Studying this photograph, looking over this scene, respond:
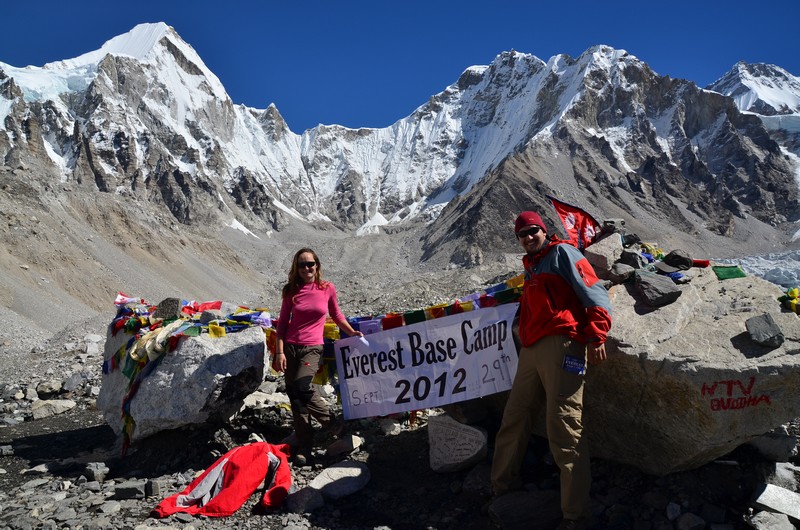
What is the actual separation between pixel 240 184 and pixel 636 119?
88980mm

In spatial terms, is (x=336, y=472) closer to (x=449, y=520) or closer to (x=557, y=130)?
(x=449, y=520)

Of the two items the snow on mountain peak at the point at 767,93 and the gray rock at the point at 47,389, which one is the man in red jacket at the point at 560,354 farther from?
the snow on mountain peak at the point at 767,93

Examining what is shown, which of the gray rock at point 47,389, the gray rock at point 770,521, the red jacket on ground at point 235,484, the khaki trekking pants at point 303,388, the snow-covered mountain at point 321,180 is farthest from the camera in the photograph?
the snow-covered mountain at point 321,180

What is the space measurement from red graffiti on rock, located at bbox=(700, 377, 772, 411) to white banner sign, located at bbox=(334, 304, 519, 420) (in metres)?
1.85

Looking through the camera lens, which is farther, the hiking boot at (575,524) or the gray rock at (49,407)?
the gray rock at (49,407)

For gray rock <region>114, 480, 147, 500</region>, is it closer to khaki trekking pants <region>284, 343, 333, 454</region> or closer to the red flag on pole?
khaki trekking pants <region>284, 343, 333, 454</region>

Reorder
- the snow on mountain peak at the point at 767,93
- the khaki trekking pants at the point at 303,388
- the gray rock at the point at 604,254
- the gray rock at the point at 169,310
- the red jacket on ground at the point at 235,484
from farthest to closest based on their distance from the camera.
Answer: the snow on mountain peak at the point at 767,93, the gray rock at the point at 169,310, the khaki trekking pants at the point at 303,388, the gray rock at the point at 604,254, the red jacket on ground at the point at 235,484

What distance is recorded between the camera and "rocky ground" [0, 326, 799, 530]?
13.0ft

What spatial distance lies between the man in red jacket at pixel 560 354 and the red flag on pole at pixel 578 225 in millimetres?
1428

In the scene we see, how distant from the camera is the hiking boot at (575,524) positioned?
12.2 ft

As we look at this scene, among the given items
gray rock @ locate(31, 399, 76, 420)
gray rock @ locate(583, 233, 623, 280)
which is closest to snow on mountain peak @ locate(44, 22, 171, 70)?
gray rock @ locate(31, 399, 76, 420)

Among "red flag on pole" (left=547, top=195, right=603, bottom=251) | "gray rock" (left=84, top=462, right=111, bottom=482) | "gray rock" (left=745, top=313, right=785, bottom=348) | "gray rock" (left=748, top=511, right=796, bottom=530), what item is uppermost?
"red flag on pole" (left=547, top=195, right=603, bottom=251)

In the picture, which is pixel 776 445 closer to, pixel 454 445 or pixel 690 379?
pixel 690 379

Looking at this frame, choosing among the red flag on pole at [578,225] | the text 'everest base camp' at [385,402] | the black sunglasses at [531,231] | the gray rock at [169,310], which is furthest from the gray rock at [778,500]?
the gray rock at [169,310]
